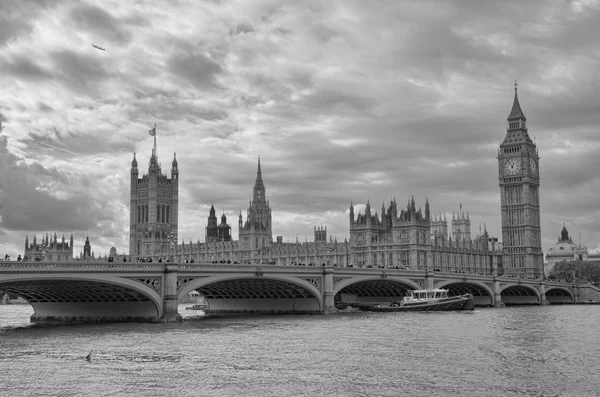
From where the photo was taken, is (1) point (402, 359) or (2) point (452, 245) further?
(2) point (452, 245)

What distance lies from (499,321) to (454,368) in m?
34.4

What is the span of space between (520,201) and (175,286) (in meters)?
108

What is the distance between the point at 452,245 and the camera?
477 ft

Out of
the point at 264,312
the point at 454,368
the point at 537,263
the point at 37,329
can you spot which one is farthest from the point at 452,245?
the point at 454,368

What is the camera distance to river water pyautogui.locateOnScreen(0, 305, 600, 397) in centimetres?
3366

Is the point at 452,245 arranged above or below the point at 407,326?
above

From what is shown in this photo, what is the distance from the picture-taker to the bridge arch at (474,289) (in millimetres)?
101488

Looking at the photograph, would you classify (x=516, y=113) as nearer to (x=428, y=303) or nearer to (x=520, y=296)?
(x=520, y=296)

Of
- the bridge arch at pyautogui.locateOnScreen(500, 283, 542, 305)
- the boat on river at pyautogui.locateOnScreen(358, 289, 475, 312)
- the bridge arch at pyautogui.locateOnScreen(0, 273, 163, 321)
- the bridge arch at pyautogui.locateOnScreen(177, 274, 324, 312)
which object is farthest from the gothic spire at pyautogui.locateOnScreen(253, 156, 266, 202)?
the bridge arch at pyautogui.locateOnScreen(0, 273, 163, 321)

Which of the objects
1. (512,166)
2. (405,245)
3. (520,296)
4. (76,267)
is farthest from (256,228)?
(76,267)

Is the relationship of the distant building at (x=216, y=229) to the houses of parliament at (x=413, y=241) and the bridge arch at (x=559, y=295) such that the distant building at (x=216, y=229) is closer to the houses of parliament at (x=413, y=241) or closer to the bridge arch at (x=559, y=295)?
the houses of parliament at (x=413, y=241)

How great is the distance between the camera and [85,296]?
6769 centimetres

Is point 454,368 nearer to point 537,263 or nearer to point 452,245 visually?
point 452,245

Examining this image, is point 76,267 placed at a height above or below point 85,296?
above
